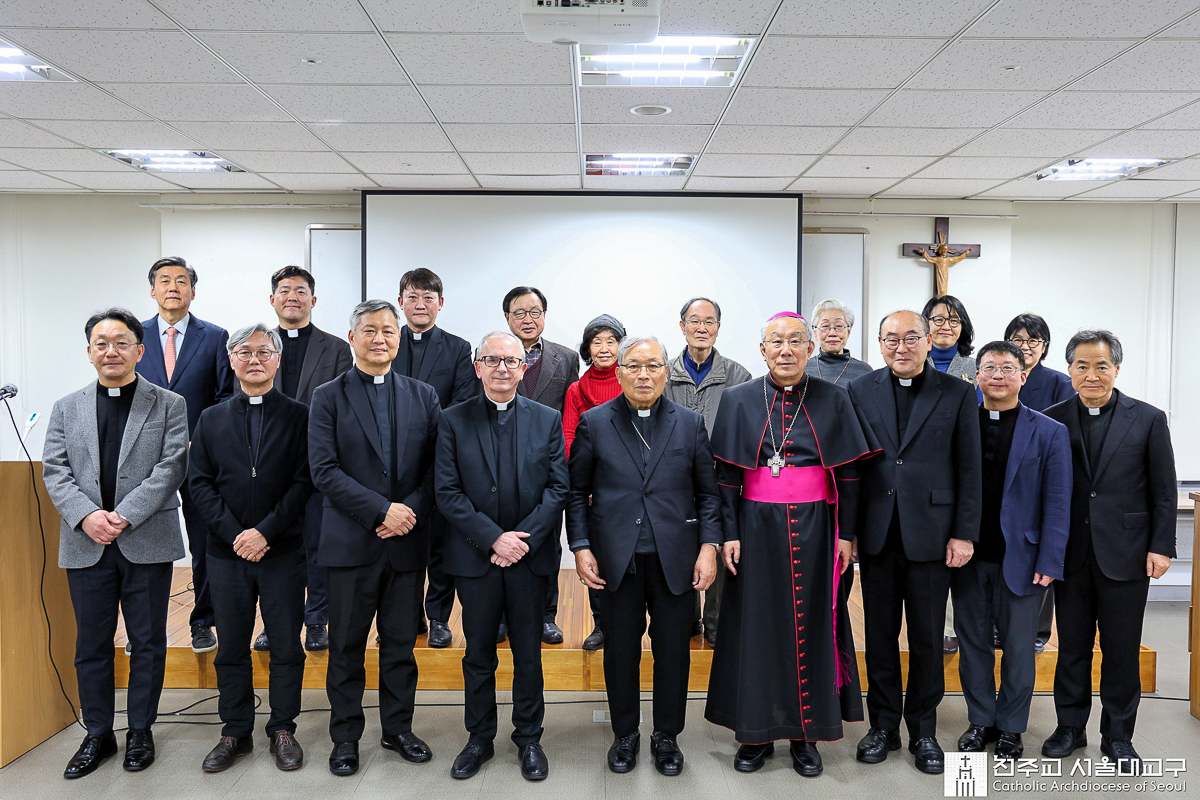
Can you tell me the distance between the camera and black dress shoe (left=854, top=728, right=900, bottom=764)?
3115 millimetres

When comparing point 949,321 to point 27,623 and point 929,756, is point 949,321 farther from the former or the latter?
point 27,623

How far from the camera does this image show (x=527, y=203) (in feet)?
21.2

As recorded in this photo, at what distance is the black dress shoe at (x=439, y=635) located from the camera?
381cm

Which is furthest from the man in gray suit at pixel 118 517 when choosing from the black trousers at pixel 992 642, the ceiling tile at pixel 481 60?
the black trousers at pixel 992 642

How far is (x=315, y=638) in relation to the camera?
3744mm

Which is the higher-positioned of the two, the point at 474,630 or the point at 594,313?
the point at 594,313

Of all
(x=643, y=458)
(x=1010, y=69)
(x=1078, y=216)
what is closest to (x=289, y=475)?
(x=643, y=458)

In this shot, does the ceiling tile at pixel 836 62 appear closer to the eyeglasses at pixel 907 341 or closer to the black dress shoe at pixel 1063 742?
the eyeglasses at pixel 907 341

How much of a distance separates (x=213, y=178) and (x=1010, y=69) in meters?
5.46

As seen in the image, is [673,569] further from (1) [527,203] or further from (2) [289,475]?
(1) [527,203]

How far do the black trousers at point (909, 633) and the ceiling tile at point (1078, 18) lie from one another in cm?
219

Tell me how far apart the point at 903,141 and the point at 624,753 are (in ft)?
13.3

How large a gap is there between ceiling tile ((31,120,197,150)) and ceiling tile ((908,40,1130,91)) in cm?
437

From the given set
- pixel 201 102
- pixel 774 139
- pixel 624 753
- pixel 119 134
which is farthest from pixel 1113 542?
pixel 119 134
